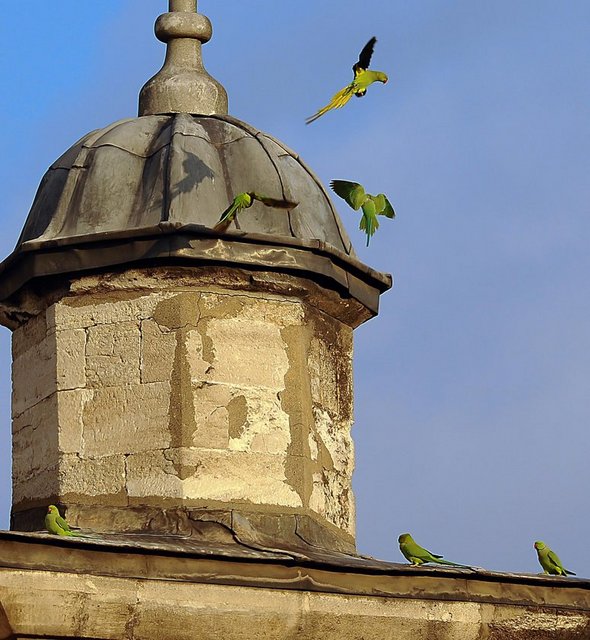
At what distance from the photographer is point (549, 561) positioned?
9141mm

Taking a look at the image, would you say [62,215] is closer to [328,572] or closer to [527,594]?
[328,572]

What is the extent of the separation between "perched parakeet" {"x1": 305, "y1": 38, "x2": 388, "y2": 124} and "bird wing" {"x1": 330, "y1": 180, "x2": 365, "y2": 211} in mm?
472

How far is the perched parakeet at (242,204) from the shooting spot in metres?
8.73

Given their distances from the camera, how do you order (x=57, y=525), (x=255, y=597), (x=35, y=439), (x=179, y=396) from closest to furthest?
(x=255, y=597) < (x=57, y=525) < (x=179, y=396) < (x=35, y=439)

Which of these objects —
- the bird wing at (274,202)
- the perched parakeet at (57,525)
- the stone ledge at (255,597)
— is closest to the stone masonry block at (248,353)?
the bird wing at (274,202)

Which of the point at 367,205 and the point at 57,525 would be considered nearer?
the point at 57,525

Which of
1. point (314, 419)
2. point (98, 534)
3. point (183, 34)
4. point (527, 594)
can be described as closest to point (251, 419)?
point (314, 419)

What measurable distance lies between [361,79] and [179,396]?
190cm

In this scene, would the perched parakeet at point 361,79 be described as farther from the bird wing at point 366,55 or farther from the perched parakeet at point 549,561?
the perched parakeet at point 549,561

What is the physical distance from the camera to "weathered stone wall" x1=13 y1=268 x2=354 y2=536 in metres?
8.78

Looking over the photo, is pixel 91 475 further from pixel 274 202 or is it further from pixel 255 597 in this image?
pixel 274 202

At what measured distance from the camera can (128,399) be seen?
8.91m

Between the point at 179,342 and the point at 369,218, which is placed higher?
the point at 369,218

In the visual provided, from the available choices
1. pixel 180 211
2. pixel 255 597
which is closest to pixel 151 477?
pixel 255 597
